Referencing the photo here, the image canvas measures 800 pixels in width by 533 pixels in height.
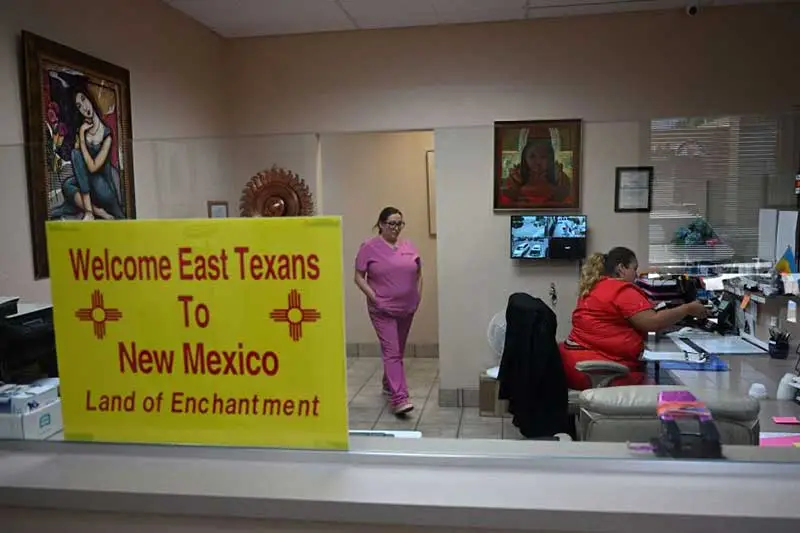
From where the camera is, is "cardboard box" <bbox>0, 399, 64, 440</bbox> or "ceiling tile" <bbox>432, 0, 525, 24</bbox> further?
"ceiling tile" <bbox>432, 0, 525, 24</bbox>

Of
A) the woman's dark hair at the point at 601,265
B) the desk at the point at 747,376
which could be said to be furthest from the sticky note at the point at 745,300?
the woman's dark hair at the point at 601,265

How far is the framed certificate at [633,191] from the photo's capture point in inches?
93.3

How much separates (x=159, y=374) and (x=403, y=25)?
3.98m

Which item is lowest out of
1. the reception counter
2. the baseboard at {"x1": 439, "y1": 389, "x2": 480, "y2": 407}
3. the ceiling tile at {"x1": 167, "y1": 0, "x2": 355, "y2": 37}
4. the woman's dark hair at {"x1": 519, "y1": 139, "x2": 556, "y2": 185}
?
the baseboard at {"x1": 439, "y1": 389, "x2": 480, "y2": 407}

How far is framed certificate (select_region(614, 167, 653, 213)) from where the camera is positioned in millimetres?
2369

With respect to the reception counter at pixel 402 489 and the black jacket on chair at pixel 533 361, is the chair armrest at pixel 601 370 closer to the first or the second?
the black jacket on chair at pixel 533 361

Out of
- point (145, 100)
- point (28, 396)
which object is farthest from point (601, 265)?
point (145, 100)

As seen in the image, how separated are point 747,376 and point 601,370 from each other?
0.59 metres

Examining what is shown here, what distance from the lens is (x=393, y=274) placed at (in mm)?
2336

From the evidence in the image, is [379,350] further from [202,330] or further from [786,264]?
[786,264]

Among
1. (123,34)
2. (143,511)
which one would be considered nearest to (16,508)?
(143,511)

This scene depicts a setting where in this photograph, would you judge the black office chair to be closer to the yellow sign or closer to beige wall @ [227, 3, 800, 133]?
the yellow sign

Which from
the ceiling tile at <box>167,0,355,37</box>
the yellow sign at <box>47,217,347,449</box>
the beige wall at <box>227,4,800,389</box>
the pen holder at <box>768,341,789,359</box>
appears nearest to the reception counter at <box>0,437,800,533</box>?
the yellow sign at <box>47,217,347,449</box>

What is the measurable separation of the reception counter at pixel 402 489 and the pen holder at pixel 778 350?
74.0 inches
